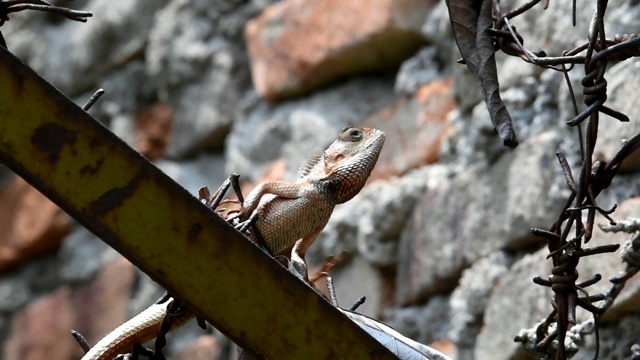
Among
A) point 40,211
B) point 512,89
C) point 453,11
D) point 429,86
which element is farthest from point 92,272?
point 453,11

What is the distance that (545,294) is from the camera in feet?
4.65

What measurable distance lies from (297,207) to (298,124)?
25.7 inches

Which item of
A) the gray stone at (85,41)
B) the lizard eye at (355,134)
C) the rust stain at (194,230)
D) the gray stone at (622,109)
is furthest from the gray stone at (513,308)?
the gray stone at (85,41)

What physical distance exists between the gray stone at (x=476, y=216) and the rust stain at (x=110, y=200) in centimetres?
72

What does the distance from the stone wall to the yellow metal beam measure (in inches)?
21.0

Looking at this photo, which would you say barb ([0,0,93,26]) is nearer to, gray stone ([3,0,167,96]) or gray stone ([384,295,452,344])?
gray stone ([384,295,452,344])

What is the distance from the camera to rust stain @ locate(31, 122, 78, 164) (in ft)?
2.84

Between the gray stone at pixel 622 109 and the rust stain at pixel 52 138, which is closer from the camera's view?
the rust stain at pixel 52 138

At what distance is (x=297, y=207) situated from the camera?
53.9 inches

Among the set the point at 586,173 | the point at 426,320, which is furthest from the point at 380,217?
the point at 586,173

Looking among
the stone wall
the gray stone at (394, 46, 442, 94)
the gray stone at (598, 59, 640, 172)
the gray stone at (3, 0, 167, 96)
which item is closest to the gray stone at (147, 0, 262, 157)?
the stone wall

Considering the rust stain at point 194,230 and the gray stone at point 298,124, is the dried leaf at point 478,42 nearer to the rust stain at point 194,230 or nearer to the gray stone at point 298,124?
the rust stain at point 194,230

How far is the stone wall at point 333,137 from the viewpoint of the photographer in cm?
150

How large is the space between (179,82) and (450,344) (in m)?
0.96
